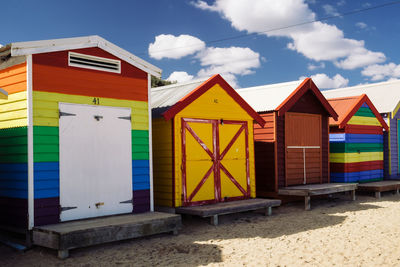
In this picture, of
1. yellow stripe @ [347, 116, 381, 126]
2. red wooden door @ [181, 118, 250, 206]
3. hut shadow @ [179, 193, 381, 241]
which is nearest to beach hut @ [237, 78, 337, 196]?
hut shadow @ [179, 193, 381, 241]

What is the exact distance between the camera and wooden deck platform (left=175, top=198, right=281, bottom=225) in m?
9.28

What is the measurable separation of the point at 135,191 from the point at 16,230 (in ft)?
7.60

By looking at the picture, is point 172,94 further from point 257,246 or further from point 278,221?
point 257,246

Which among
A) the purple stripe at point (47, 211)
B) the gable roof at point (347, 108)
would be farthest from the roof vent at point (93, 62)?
the gable roof at point (347, 108)

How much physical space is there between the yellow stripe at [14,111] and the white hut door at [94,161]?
2.03 ft

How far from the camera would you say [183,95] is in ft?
33.6

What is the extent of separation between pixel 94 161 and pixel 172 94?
333 cm

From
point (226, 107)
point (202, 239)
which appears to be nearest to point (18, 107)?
point (202, 239)

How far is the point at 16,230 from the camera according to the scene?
745 centimetres

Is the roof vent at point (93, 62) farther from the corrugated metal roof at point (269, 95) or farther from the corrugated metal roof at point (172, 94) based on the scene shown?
the corrugated metal roof at point (269, 95)

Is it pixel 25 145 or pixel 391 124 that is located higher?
pixel 391 124

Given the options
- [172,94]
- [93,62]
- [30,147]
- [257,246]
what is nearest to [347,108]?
[172,94]

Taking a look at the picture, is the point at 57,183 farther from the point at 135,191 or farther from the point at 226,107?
the point at 226,107

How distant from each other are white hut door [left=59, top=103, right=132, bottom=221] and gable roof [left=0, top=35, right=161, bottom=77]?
3.30 ft
